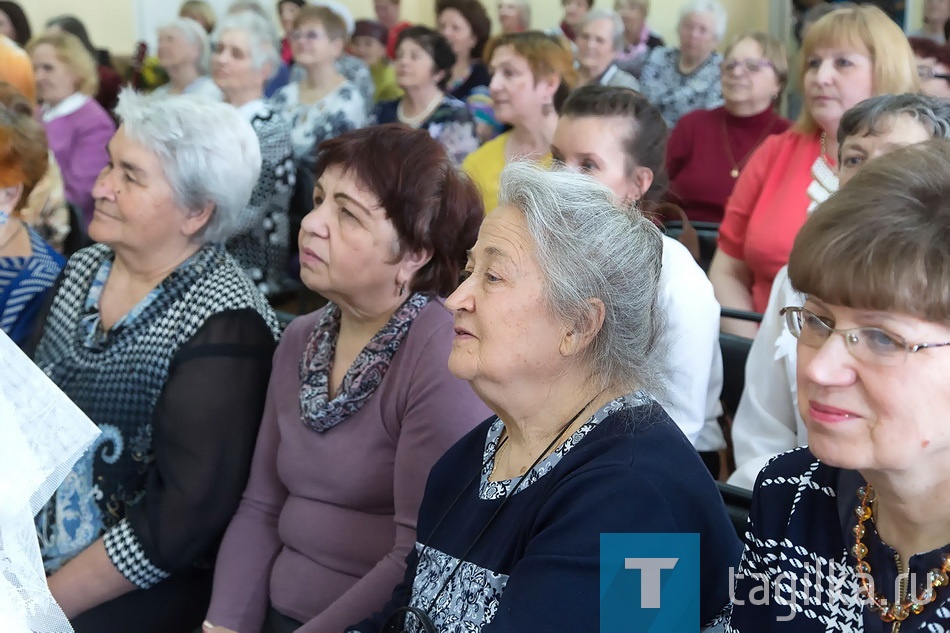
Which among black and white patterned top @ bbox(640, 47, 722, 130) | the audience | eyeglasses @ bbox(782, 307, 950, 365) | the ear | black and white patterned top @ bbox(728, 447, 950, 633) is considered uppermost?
eyeglasses @ bbox(782, 307, 950, 365)

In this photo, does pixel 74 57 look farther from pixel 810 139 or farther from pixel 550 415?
pixel 550 415

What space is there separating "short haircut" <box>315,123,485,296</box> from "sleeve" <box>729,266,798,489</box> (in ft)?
2.12

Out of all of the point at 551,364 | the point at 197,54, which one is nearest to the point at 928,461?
the point at 551,364

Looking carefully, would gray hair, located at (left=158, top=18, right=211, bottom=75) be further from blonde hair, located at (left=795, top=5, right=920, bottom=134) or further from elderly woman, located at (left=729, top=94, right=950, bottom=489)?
elderly woman, located at (left=729, top=94, right=950, bottom=489)

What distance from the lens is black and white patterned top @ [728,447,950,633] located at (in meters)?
1.07

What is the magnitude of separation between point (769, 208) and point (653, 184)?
1.38 feet

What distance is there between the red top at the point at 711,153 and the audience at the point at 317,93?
1.73m

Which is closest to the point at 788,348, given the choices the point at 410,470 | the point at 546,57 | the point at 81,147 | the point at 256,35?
the point at 410,470

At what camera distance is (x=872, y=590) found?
107 cm

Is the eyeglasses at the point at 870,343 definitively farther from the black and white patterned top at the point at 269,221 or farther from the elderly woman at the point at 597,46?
the elderly woman at the point at 597,46

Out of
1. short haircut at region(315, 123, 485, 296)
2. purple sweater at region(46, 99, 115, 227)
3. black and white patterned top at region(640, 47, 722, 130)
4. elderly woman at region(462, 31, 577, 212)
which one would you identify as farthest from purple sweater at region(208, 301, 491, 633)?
black and white patterned top at region(640, 47, 722, 130)

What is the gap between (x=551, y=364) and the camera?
1417 millimetres

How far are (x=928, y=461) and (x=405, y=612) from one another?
795mm

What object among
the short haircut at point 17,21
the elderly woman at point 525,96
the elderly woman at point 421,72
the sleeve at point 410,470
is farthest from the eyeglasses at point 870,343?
the short haircut at point 17,21
